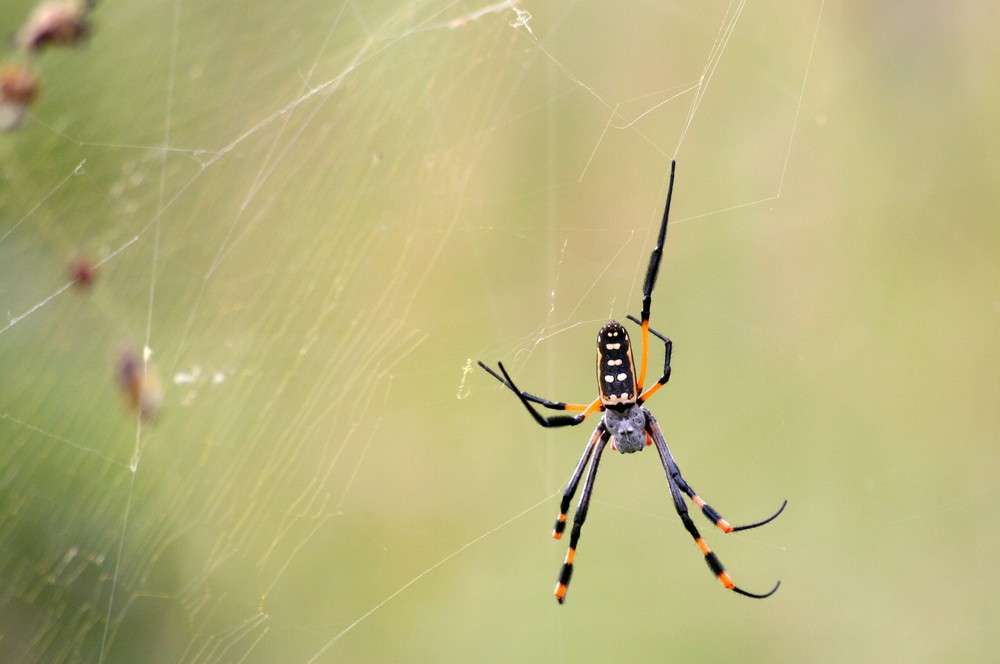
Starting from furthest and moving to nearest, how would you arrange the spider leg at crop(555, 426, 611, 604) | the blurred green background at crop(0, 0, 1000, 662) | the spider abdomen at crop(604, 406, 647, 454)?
the blurred green background at crop(0, 0, 1000, 662)
the spider leg at crop(555, 426, 611, 604)
the spider abdomen at crop(604, 406, 647, 454)

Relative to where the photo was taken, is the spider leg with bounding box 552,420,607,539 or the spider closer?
the spider

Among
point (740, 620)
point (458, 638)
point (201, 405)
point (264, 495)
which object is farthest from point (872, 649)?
point (201, 405)

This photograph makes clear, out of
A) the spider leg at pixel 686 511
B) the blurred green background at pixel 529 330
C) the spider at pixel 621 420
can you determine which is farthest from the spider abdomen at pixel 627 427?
the blurred green background at pixel 529 330

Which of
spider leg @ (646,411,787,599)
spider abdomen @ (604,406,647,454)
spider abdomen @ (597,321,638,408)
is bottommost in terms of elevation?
spider leg @ (646,411,787,599)

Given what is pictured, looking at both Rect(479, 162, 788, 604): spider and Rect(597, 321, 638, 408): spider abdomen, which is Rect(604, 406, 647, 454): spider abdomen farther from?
Rect(597, 321, 638, 408): spider abdomen

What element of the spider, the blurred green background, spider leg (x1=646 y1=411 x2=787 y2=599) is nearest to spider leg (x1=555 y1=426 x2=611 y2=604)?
the spider

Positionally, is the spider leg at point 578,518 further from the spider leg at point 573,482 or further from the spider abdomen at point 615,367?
the spider abdomen at point 615,367

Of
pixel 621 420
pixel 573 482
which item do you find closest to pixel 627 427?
pixel 621 420

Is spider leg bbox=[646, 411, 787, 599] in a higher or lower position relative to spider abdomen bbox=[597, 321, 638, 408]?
lower

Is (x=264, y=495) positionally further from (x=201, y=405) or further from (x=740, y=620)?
(x=740, y=620)
